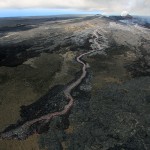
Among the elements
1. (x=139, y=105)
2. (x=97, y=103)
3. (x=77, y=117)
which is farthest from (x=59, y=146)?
(x=139, y=105)

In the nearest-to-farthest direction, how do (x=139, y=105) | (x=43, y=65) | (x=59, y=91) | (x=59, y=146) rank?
(x=59, y=146) → (x=139, y=105) → (x=59, y=91) → (x=43, y=65)

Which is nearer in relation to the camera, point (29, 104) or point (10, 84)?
point (29, 104)

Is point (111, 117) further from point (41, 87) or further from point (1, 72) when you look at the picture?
point (1, 72)

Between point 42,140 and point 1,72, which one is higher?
point 42,140

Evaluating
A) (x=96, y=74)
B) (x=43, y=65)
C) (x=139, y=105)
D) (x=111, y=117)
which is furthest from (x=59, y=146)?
(x=43, y=65)

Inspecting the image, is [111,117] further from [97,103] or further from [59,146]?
[59,146]

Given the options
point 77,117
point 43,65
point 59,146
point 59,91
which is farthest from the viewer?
point 43,65
